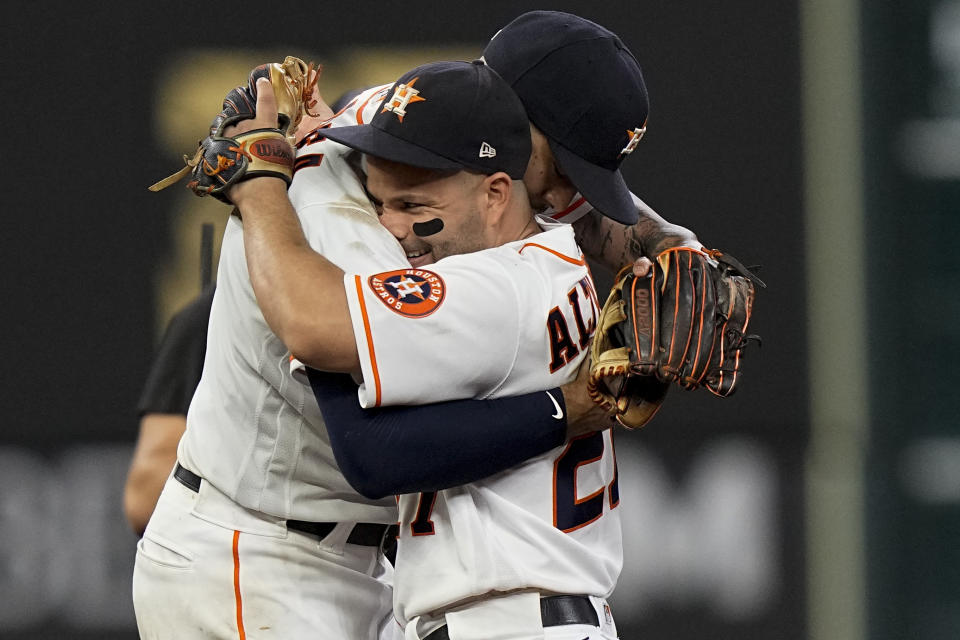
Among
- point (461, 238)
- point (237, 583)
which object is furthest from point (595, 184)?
point (237, 583)

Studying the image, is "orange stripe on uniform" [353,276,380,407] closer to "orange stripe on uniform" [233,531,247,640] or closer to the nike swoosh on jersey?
the nike swoosh on jersey

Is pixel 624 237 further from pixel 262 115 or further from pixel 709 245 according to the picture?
pixel 709 245

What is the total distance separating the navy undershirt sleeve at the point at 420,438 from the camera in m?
1.51

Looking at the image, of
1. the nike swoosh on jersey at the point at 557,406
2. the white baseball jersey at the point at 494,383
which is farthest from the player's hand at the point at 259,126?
the nike swoosh on jersey at the point at 557,406

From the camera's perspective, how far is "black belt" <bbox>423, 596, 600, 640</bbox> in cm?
161

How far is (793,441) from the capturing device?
357cm

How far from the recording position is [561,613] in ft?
5.30

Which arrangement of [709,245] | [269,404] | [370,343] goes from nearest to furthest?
[370,343] → [269,404] → [709,245]

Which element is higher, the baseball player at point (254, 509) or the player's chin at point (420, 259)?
the player's chin at point (420, 259)

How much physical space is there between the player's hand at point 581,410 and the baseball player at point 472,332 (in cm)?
2

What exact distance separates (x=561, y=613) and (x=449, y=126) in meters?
0.65

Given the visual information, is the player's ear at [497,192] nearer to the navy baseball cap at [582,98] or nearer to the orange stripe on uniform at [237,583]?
the navy baseball cap at [582,98]

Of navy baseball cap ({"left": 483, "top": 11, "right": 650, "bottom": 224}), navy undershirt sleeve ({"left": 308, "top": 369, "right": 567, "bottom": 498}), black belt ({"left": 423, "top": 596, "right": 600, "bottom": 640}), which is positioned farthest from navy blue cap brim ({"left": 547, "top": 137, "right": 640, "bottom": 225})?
Result: black belt ({"left": 423, "top": 596, "right": 600, "bottom": 640})

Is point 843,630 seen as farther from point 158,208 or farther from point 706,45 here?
point 158,208
